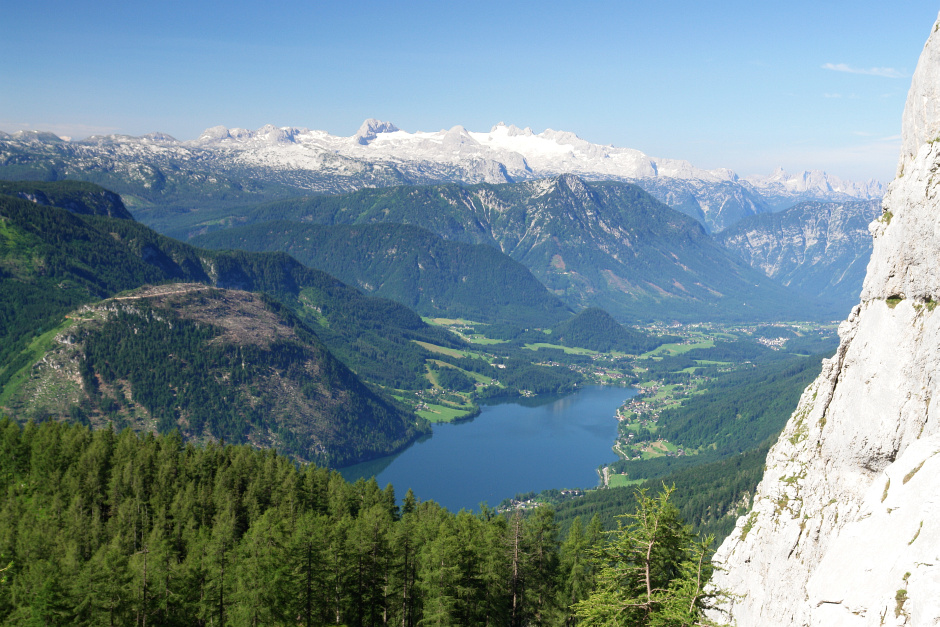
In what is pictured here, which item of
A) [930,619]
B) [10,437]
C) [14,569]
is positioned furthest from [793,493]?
[10,437]

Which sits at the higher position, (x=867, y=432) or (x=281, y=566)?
(x=867, y=432)

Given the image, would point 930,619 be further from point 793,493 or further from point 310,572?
point 310,572

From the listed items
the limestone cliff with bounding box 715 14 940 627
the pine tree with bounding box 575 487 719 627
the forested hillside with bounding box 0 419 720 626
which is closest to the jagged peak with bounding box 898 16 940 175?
the limestone cliff with bounding box 715 14 940 627

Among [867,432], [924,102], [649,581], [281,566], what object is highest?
[924,102]

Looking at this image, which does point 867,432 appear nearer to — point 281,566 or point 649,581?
point 649,581

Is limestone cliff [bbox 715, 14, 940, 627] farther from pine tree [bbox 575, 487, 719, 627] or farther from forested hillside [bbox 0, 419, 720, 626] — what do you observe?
forested hillside [bbox 0, 419, 720, 626]

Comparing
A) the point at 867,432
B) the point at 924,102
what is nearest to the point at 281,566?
the point at 867,432

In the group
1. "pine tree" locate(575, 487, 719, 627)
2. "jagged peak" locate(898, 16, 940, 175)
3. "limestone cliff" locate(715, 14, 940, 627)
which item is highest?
→ "jagged peak" locate(898, 16, 940, 175)
